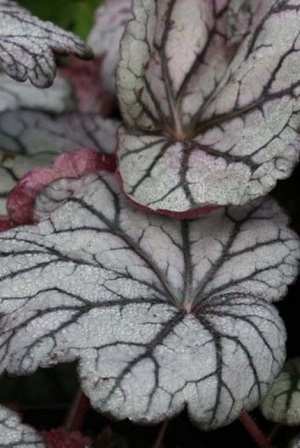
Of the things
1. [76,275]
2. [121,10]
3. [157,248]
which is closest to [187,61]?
[157,248]

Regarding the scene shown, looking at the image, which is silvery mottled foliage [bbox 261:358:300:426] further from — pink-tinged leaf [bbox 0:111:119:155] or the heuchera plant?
pink-tinged leaf [bbox 0:111:119:155]

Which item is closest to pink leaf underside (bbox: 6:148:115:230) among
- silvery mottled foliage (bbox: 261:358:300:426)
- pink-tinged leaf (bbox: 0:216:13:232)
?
pink-tinged leaf (bbox: 0:216:13:232)

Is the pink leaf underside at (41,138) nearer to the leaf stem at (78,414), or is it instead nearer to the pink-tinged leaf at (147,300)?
the pink-tinged leaf at (147,300)

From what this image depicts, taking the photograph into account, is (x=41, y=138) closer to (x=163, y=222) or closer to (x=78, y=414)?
(x=163, y=222)

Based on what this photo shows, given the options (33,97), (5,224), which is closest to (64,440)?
(5,224)

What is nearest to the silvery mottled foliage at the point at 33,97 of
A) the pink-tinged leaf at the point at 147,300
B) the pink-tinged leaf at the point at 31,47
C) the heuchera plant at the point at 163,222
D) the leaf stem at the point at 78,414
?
the heuchera plant at the point at 163,222

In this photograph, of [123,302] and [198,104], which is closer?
[123,302]

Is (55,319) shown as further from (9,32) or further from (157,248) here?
(9,32)

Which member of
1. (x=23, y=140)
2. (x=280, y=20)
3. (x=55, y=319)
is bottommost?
(x=55, y=319)
